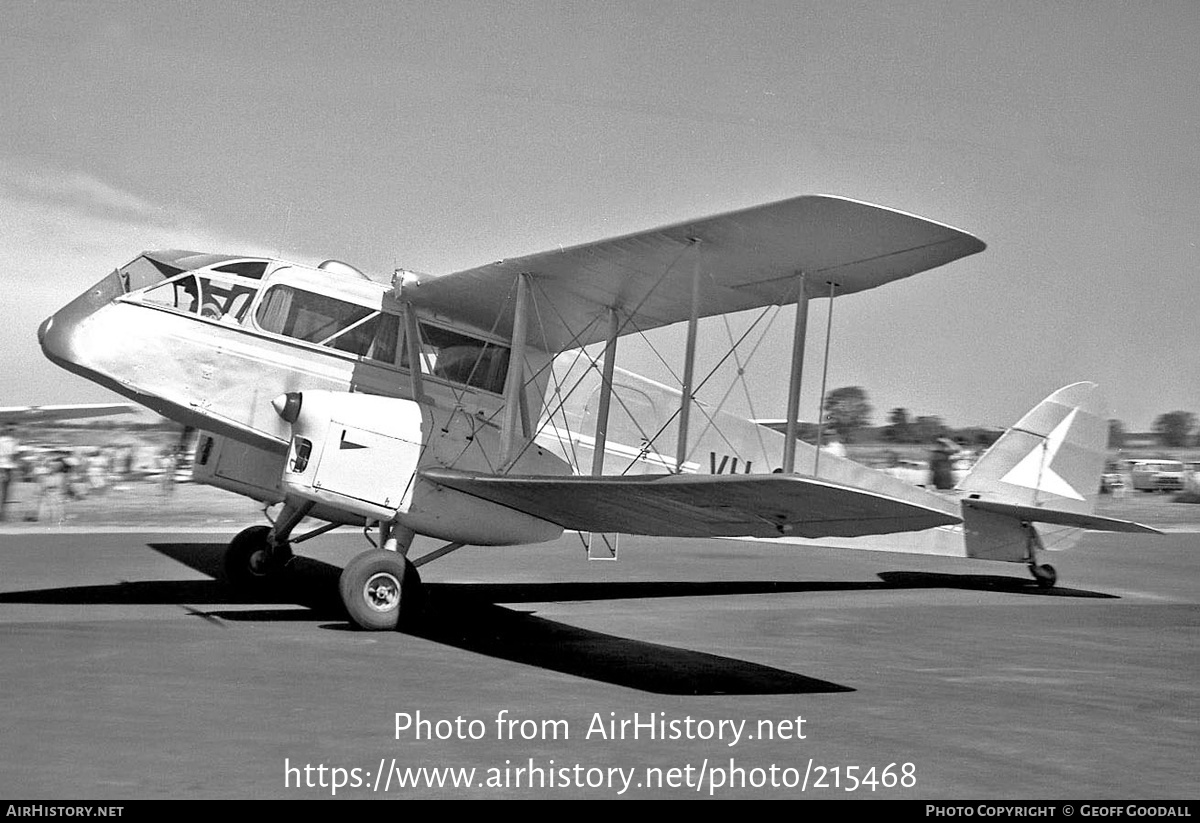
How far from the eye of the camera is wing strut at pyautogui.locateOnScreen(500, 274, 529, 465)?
995 centimetres

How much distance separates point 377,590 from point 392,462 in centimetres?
106

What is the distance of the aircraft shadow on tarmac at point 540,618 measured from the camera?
308 inches

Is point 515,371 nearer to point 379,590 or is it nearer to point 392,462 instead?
point 392,462

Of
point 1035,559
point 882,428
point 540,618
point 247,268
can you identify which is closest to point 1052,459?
point 1035,559

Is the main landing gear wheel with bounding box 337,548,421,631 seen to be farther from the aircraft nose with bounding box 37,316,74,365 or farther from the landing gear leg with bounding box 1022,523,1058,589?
the landing gear leg with bounding box 1022,523,1058,589

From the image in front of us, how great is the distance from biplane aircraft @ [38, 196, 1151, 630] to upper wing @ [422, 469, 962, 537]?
3 cm

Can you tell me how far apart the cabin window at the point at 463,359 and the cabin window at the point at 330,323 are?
12.7 inches

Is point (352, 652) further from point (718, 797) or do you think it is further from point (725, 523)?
point (718, 797)

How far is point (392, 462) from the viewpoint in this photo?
9.48m

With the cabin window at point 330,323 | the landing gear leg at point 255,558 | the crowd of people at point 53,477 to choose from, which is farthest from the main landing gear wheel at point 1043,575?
the crowd of people at point 53,477

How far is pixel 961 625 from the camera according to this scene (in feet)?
35.9

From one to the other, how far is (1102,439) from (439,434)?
884cm

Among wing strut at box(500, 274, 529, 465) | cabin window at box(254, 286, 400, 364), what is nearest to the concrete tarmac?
wing strut at box(500, 274, 529, 465)

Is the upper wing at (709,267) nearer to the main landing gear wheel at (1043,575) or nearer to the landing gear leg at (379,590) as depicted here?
the landing gear leg at (379,590)
